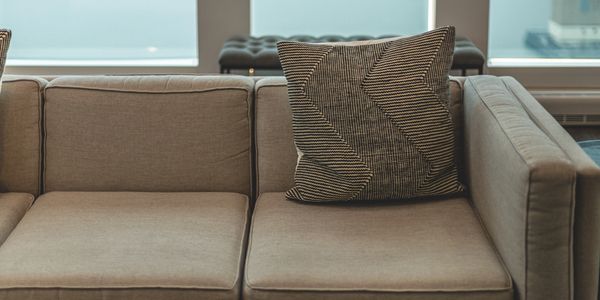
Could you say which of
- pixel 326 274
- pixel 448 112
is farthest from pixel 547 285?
pixel 448 112

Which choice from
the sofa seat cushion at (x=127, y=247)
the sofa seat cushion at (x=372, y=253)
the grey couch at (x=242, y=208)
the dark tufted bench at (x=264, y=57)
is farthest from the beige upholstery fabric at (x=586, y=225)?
the dark tufted bench at (x=264, y=57)

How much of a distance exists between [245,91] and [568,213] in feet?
3.50

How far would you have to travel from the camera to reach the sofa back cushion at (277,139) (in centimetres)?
272

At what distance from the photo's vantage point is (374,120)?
100 inches

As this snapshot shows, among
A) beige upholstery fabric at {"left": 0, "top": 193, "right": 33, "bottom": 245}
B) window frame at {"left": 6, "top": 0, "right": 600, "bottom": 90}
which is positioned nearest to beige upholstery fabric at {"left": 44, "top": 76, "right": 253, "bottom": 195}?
beige upholstery fabric at {"left": 0, "top": 193, "right": 33, "bottom": 245}

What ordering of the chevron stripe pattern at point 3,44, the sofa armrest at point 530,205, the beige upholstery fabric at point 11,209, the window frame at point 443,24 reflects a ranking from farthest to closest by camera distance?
the window frame at point 443,24, the chevron stripe pattern at point 3,44, the beige upholstery fabric at point 11,209, the sofa armrest at point 530,205

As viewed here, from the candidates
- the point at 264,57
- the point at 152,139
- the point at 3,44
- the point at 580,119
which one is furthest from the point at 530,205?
the point at 580,119

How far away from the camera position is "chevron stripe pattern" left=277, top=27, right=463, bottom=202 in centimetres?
254

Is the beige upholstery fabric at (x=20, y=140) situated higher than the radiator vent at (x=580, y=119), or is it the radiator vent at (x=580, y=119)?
the beige upholstery fabric at (x=20, y=140)

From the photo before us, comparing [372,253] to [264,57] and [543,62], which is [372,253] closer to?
[264,57]

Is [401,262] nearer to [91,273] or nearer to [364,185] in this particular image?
[364,185]

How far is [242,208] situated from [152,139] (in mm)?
343

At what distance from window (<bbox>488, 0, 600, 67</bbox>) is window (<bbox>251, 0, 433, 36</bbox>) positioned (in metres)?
0.36

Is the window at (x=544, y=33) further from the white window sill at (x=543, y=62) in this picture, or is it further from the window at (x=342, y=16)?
the window at (x=342, y=16)
